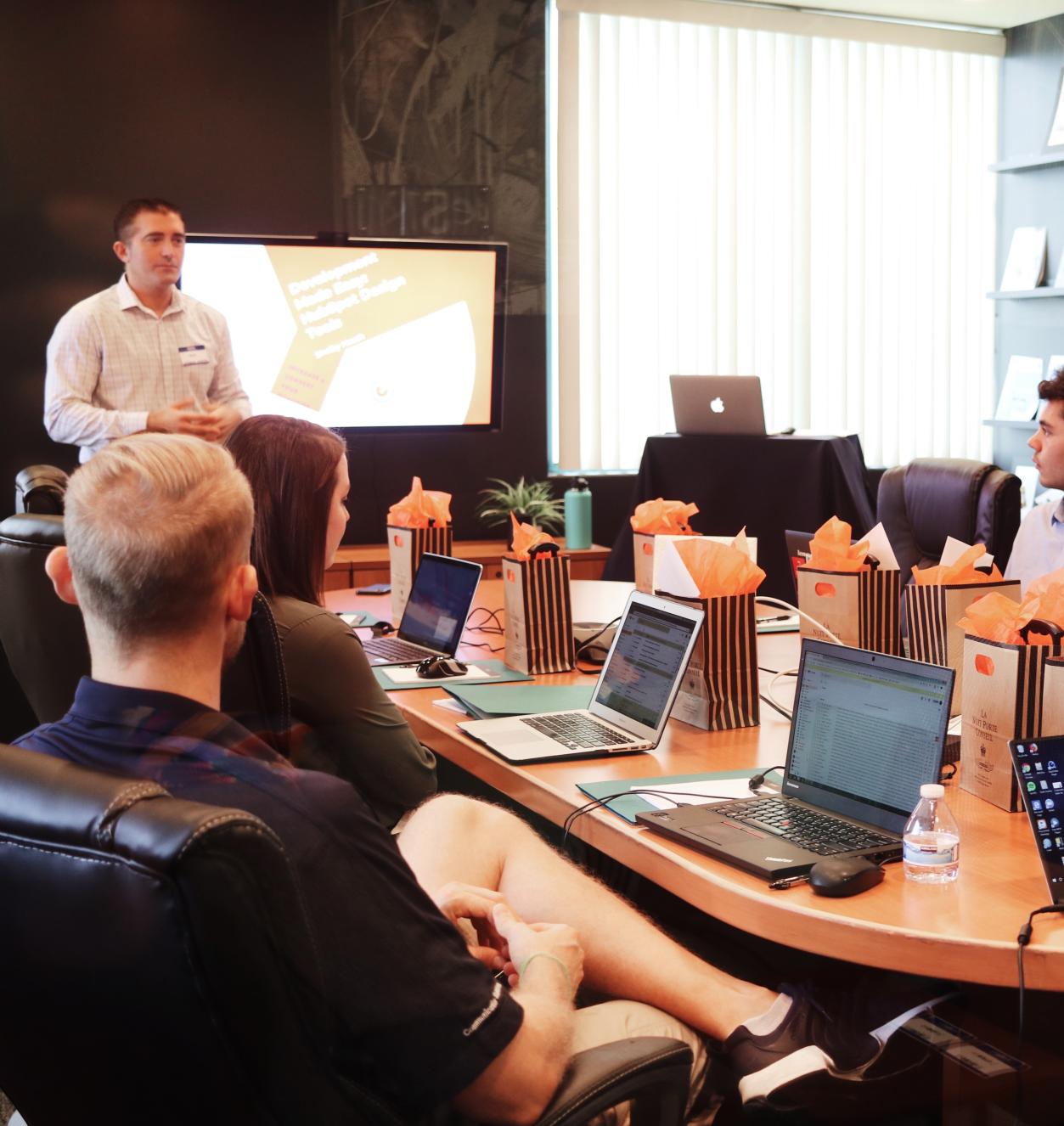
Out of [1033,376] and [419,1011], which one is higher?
[1033,376]

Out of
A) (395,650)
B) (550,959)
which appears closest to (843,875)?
(550,959)

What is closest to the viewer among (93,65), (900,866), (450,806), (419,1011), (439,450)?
(419,1011)

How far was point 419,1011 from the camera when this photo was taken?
117 cm

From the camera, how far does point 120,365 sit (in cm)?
468

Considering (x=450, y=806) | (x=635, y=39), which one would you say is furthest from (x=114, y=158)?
(x=450, y=806)

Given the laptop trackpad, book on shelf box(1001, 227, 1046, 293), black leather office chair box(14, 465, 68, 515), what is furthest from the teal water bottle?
the laptop trackpad

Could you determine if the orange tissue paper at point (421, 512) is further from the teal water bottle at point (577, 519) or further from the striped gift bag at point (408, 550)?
the teal water bottle at point (577, 519)

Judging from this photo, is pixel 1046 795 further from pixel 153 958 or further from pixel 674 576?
pixel 153 958

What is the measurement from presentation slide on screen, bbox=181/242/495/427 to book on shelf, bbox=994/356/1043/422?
2707mm

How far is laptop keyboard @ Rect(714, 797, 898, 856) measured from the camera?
1687 mm

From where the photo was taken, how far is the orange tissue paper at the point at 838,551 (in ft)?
8.30

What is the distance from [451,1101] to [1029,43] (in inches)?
260

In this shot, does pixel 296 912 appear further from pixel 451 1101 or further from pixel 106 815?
pixel 451 1101

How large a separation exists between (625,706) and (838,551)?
55 cm
